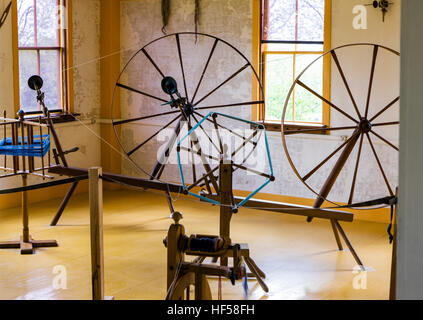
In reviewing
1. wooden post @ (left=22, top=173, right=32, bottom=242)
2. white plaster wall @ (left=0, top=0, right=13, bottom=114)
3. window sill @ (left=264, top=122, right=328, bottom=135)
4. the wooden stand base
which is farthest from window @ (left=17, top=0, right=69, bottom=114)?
window sill @ (left=264, top=122, right=328, bottom=135)

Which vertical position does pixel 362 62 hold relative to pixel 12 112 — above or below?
above

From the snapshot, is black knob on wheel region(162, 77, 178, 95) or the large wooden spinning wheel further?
the large wooden spinning wheel

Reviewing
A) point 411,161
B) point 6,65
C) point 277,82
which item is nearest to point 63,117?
point 6,65

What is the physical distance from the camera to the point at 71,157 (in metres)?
7.38

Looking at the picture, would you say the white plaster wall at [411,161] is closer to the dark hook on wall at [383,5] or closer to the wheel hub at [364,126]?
the wheel hub at [364,126]

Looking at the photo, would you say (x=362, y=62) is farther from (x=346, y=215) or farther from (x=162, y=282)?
(x=162, y=282)

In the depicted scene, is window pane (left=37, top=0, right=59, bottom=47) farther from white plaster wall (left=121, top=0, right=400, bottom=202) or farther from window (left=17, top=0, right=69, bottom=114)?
white plaster wall (left=121, top=0, right=400, bottom=202)

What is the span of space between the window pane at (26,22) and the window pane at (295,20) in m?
2.39

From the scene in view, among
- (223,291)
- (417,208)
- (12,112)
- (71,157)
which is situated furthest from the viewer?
(71,157)

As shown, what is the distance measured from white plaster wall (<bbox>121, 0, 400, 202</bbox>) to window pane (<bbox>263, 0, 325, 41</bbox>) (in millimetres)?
181

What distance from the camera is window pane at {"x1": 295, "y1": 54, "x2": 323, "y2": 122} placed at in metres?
6.39
